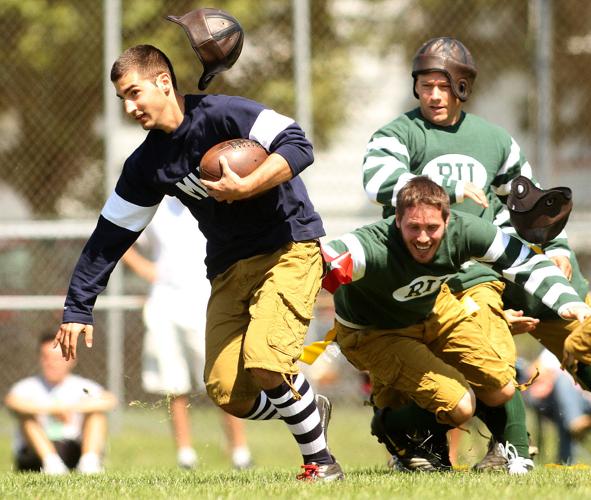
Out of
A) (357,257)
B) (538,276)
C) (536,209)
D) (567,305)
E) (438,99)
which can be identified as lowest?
(567,305)

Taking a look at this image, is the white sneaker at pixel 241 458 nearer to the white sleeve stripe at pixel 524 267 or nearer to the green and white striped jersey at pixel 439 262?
the green and white striped jersey at pixel 439 262

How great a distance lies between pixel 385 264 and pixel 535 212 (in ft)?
3.17

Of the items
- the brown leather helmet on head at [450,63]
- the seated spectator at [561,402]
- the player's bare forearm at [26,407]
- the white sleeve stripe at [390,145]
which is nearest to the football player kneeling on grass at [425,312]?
the white sleeve stripe at [390,145]

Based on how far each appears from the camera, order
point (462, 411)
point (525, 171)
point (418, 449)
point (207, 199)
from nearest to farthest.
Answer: point (207, 199) → point (462, 411) → point (418, 449) → point (525, 171)

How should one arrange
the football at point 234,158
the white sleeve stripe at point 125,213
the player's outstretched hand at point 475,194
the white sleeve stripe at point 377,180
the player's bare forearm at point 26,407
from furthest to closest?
the player's bare forearm at point 26,407 < the white sleeve stripe at point 377,180 < the player's outstretched hand at point 475,194 < the white sleeve stripe at point 125,213 < the football at point 234,158

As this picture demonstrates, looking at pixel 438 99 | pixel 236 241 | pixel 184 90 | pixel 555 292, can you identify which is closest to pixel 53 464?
pixel 236 241

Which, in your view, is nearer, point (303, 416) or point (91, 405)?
point (303, 416)

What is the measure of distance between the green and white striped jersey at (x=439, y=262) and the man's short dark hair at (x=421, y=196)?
7.6 inches

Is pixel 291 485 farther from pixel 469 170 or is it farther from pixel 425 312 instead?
pixel 469 170

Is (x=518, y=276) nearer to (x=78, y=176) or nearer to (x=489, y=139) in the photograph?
(x=489, y=139)

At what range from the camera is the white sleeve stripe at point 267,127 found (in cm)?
581

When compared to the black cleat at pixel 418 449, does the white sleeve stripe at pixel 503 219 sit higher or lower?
higher

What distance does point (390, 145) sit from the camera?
21.7 ft

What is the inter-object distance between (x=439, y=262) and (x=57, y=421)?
3.90m
